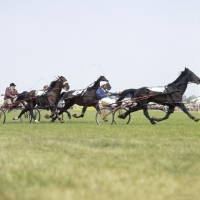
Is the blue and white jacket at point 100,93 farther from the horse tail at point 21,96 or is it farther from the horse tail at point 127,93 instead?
the horse tail at point 21,96

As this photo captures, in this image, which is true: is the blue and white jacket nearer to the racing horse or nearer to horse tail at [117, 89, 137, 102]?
horse tail at [117, 89, 137, 102]

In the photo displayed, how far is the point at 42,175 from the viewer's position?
17.2 ft

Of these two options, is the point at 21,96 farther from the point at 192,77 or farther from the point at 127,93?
the point at 192,77

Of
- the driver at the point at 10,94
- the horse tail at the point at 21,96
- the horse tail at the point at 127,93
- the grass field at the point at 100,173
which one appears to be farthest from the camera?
the horse tail at the point at 21,96

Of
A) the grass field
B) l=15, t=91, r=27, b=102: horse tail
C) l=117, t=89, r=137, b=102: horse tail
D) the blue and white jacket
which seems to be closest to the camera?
the grass field

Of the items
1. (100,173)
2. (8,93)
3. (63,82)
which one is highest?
(63,82)

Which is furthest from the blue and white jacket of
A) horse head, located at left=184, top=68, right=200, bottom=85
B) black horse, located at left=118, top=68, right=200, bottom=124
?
horse head, located at left=184, top=68, right=200, bottom=85

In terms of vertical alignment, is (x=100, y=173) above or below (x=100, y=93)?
below

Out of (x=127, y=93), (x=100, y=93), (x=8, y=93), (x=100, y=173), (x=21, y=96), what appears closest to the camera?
(x=100, y=173)

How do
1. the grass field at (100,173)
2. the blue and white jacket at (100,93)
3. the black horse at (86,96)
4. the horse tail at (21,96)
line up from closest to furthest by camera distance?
the grass field at (100,173)
the blue and white jacket at (100,93)
the black horse at (86,96)
the horse tail at (21,96)

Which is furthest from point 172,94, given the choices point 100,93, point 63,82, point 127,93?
point 63,82

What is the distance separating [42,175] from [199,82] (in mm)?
12952

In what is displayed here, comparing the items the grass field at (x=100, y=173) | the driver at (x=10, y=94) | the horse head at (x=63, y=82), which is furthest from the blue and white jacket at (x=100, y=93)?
the grass field at (x=100, y=173)

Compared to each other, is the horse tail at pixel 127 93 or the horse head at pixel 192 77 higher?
the horse head at pixel 192 77
